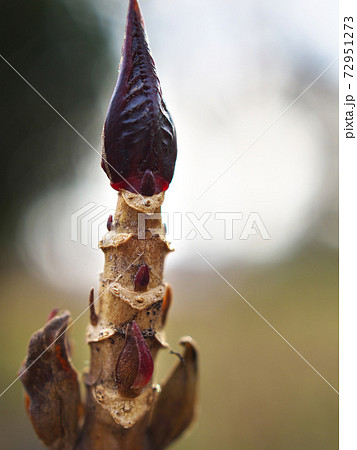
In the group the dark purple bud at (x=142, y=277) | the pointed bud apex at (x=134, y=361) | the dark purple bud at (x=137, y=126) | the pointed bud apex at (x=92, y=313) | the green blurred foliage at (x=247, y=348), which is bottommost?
the green blurred foliage at (x=247, y=348)

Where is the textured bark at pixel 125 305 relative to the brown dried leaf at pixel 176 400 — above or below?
above

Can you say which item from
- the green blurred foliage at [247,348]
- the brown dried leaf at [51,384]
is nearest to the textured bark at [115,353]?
the brown dried leaf at [51,384]

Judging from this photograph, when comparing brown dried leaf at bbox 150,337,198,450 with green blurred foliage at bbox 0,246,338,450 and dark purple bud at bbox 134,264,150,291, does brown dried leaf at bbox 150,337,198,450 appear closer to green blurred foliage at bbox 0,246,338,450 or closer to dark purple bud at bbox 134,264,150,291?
dark purple bud at bbox 134,264,150,291

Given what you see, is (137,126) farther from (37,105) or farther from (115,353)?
(37,105)

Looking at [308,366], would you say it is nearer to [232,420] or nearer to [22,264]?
[232,420]

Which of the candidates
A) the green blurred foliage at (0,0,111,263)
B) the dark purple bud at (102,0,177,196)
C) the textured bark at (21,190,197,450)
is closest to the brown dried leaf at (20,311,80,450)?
the textured bark at (21,190,197,450)

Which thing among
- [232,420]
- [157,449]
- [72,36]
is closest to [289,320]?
[232,420]

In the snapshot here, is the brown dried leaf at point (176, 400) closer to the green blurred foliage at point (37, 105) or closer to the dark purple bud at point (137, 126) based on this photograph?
the dark purple bud at point (137, 126)
